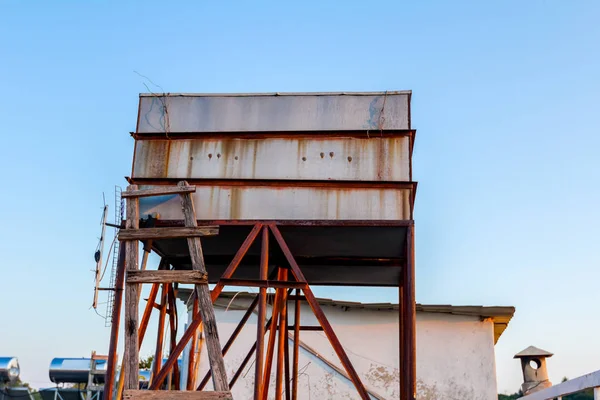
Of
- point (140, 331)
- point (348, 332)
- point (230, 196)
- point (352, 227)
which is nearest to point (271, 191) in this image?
point (230, 196)

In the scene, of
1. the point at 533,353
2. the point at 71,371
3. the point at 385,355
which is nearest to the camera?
the point at 533,353

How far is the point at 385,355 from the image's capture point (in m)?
19.3

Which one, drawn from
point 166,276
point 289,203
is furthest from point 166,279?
point 289,203

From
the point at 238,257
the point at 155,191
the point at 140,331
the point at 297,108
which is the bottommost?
the point at 140,331

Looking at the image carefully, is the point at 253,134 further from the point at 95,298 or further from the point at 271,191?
the point at 95,298

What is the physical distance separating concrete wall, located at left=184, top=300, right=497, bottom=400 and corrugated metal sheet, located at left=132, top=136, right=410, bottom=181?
8281 mm

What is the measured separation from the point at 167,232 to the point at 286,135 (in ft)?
8.94

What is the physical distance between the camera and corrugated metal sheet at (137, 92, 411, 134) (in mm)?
11852

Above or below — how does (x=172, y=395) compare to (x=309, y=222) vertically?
below

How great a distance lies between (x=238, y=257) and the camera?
36.1ft

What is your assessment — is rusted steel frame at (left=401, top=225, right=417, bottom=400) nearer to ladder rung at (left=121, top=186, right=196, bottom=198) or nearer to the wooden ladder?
the wooden ladder

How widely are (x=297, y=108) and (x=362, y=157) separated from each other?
1.51m

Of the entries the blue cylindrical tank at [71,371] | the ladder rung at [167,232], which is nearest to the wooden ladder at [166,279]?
the ladder rung at [167,232]

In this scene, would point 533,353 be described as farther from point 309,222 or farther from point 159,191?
point 159,191
